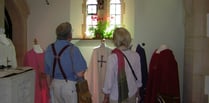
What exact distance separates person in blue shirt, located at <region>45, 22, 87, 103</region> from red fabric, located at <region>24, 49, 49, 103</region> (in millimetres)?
971

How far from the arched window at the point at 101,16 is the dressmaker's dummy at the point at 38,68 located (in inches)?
49.9

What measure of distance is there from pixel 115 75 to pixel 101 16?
7.94 feet

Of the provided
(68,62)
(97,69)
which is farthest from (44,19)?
(68,62)

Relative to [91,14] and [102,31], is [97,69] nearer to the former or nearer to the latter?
[102,31]

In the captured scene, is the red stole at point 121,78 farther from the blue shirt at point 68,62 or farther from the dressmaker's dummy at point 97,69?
the dressmaker's dummy at point 97,69

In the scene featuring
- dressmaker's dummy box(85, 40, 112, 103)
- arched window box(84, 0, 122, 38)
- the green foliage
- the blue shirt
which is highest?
arched window box(84, 0, 122, 38)

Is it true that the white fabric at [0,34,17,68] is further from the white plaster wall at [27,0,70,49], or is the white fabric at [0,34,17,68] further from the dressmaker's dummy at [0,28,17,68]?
the white plaster wall at [27,0,70,49]

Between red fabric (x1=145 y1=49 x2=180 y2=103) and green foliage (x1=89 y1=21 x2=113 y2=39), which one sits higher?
green foliage (x1=89 y1=21 x2=113 y2=39)

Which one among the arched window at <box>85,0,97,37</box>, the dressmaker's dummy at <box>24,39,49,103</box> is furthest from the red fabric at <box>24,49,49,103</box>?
the arched window at <box>85,0,97,37</box>

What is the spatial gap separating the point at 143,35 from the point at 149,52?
10.1 inches

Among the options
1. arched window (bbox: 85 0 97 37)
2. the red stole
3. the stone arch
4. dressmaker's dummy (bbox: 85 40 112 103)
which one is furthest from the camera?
arched window (bbox: 85 0 97 37)

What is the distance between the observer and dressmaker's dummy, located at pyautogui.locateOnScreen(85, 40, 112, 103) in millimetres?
4703

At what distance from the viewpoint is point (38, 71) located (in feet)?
13.3

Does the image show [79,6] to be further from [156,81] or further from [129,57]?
[129,57]
